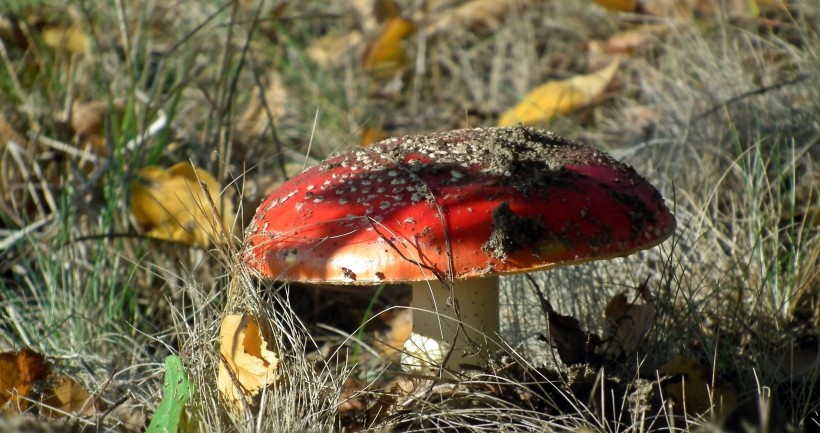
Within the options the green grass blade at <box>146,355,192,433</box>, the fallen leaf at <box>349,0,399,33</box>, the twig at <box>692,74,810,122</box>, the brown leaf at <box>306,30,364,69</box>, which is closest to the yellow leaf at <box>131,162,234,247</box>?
the green grass blade at <box>146,355,192,433</box>

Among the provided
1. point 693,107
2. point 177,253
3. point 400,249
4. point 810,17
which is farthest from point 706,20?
point 400,249

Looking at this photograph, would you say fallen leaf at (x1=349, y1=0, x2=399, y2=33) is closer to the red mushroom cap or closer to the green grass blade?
the red mushroom cap

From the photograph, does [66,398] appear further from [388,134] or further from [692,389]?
[388,134]

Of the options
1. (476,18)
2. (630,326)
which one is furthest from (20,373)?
(476,18)

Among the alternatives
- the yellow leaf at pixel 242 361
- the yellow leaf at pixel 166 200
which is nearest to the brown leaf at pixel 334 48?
the yellow leaf at pixel 166 200

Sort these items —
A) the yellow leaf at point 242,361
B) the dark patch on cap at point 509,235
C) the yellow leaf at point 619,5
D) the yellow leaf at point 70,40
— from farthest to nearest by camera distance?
1. the yellow leaf at point 619,5
2. the yellow leaf at point 70,40
3. the yellow leaf at point 242,361
4. the dark patch on cap at point 509,235

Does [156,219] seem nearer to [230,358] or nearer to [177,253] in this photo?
[177,253]

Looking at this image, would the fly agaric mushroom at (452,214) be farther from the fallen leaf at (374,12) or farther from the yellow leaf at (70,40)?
the fallen leaf at (374,12)
